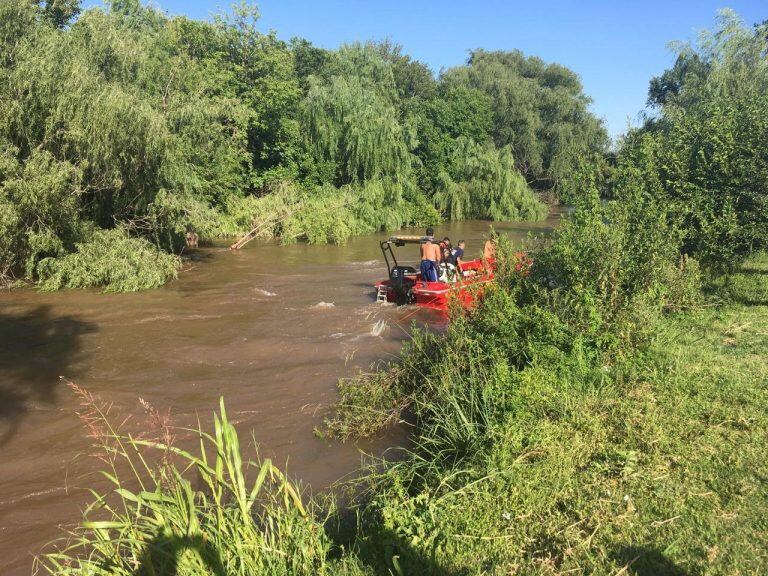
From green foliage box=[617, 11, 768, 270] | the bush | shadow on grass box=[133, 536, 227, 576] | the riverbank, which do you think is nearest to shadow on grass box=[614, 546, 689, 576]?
the riverbank

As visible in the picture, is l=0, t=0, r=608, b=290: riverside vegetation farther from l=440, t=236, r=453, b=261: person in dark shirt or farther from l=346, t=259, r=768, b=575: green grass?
l=346, t=259, r=768, b=575: green grass

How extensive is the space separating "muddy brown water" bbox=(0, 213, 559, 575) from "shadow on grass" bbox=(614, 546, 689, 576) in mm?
3224

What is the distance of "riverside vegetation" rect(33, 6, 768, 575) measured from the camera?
3676 millimetres

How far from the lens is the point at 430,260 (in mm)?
13852

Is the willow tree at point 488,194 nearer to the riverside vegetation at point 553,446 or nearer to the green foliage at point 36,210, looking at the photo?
the green foliage at point 36,210

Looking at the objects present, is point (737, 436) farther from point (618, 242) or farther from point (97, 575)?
point (97, 575)

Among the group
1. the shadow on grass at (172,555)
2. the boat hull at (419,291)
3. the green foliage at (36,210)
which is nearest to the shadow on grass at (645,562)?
the shadow on grass at (172,555)

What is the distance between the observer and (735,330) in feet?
27.5

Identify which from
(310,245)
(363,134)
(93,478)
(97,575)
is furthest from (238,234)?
(97,575)

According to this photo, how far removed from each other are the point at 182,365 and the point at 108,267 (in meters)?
6.54

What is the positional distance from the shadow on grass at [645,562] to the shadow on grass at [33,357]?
7.17 m

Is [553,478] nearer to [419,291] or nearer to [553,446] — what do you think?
[553,446]

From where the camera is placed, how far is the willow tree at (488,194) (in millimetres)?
36000

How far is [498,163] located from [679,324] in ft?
96.9
